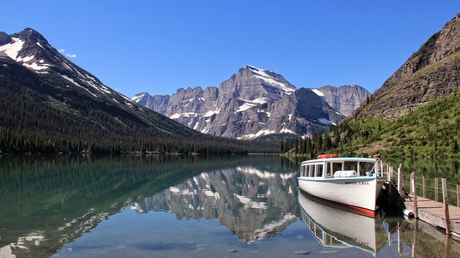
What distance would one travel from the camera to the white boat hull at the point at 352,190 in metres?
33.4

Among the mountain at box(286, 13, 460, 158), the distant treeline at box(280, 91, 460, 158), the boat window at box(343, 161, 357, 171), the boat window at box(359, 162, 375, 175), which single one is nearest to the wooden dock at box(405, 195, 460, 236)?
the boat window at box(359, 162, 375, 175)

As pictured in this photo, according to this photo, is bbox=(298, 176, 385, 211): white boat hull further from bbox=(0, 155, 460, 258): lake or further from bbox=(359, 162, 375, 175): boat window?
bbox=(359, 162, 375, 175): boat window

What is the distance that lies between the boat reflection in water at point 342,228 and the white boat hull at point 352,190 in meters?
1.02

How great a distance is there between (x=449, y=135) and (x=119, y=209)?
395ft

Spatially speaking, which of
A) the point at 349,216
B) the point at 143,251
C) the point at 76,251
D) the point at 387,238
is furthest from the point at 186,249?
the point at 349,216

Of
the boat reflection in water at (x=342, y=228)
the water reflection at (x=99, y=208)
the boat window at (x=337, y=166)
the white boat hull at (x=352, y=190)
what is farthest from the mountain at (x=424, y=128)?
the boat reflection in water at (x=342, y=228)

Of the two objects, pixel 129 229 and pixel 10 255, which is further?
pixel 129 229

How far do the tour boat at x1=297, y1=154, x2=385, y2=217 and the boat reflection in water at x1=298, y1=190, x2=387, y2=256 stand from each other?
1.05 m

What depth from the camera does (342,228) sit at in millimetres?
29969

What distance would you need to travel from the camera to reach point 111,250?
23.8 meters

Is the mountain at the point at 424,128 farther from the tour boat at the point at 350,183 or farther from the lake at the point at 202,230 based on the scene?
the lake at the point at 202,230

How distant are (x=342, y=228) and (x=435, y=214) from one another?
6.98m

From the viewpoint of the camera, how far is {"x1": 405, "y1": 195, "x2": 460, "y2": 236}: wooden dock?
2511 cm

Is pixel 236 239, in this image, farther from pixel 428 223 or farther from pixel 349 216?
pixel 428 223
